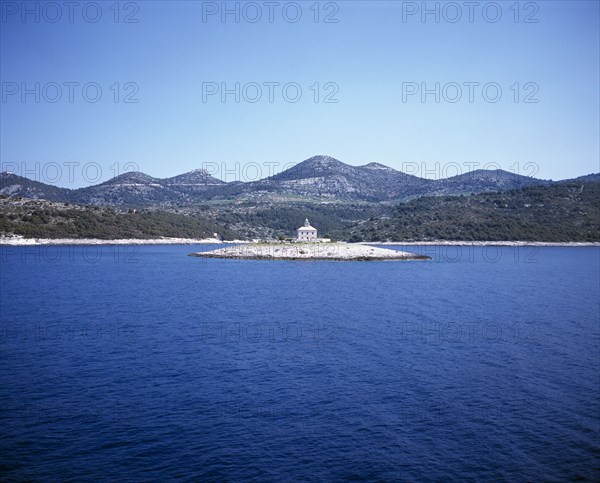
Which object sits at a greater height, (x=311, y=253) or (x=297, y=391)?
(x=311, y=253)

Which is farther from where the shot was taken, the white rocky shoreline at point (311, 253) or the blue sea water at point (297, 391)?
the white rocky shoreline at point (311, 253)

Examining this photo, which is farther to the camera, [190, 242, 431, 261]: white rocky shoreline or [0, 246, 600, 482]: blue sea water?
[190, 242, 431, 261]: white rocky shoreline

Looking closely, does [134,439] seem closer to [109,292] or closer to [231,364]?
[231,364]

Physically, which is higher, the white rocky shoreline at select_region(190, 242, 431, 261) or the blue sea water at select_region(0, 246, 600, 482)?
the white rocky shoreline at select_region(190, 242, 431, 261)

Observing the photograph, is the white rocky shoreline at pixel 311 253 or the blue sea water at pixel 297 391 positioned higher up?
the white rocky shoreline at pixel 311 253

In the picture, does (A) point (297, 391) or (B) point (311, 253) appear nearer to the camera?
(A) point (297, 391)
